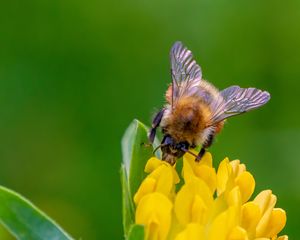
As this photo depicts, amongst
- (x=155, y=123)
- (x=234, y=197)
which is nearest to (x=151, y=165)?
(x=234, y=197)

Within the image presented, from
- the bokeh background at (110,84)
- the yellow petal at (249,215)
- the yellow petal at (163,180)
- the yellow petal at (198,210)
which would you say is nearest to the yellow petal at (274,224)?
the yellow petal at (249,215)

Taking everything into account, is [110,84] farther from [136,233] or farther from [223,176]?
[136,233]

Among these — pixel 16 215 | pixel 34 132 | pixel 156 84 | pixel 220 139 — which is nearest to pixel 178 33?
pixel 156 84

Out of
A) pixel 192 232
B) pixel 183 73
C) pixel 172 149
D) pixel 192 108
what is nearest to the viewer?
pixel 192 232

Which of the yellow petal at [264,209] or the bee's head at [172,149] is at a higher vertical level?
the bee's head at [172,149]

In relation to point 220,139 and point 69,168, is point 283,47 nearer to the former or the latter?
point 220,139

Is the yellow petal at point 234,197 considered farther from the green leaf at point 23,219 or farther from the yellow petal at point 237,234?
the green leaf at point 23,219
